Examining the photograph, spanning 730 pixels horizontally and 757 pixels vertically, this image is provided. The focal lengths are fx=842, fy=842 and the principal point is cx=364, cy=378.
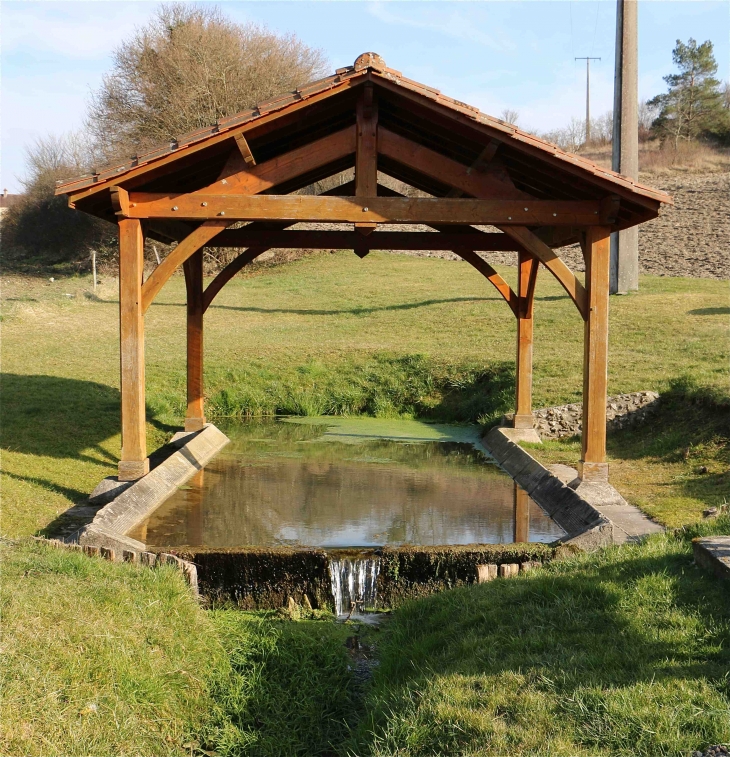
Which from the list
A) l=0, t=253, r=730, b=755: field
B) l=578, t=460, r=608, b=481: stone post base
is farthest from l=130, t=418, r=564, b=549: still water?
l=0, t=253, r=730, b=755: field

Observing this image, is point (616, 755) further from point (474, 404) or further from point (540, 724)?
point (474, 404)

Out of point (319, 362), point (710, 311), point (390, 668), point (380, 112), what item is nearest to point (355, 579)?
point (390, 668)

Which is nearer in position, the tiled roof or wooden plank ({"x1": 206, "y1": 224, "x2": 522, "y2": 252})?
the tiled roof

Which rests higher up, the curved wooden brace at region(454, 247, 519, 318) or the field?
the curved wooden brace at region(454, 247, 519, 318)

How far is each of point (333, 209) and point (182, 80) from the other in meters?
26.8

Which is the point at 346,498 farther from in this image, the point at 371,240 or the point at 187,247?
the point at 371,240

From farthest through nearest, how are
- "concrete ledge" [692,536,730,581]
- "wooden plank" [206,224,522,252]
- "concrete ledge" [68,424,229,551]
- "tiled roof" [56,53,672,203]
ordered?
"wooden plank" [206,224,522,252]
"tiled roof" [56,53,672,203]
"concrete ledge" [68,424,229,551]
"concrete ledge" [692,536,730,581]

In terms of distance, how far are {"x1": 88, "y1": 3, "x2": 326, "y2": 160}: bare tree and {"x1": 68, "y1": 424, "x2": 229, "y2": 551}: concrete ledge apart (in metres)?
22.1

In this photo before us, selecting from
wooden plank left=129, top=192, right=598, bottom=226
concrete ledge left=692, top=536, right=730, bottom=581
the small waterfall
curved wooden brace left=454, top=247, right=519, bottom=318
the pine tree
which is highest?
the pine tree

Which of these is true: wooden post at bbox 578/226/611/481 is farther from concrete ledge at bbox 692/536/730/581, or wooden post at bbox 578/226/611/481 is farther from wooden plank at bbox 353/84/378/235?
concrete ledge at bbox 692/536/730/581

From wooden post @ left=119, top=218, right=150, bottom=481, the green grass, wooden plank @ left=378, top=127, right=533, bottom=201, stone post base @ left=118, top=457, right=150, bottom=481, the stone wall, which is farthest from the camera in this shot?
the stone wall

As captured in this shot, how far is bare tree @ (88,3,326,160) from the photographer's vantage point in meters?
31.9

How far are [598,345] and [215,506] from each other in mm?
4290

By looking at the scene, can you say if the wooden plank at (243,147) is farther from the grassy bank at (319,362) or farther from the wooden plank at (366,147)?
the grassy bank at (319,362)
